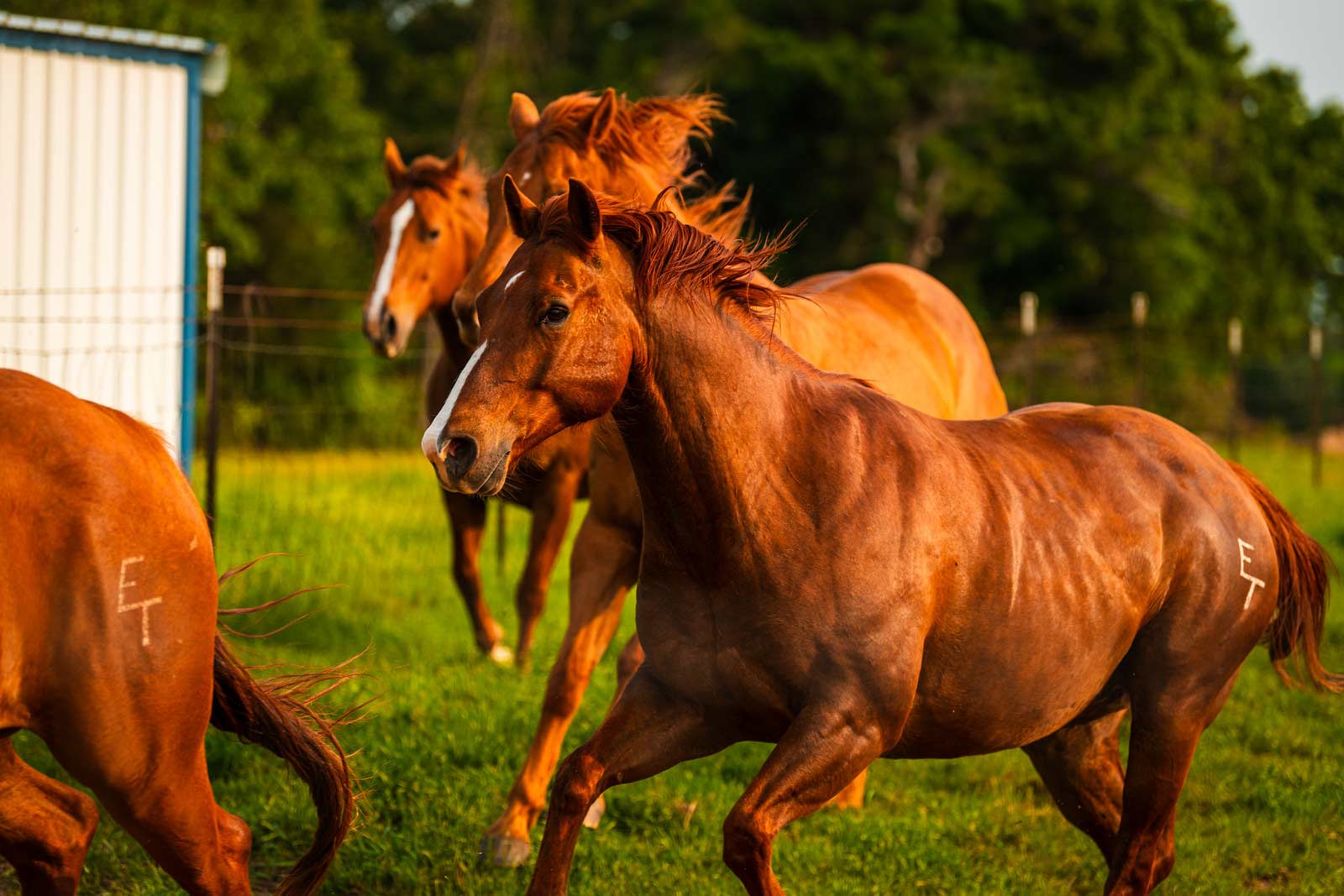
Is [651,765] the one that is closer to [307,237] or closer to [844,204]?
[307,237]

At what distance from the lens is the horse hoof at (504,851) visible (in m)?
4.86

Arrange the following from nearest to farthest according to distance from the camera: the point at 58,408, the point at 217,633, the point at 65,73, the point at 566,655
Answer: the point at 58,408 → the point at 217,633 → the point at 566,655 → the point at 65,73

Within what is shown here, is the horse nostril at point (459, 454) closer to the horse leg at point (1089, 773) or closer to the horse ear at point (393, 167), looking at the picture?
the horse leg at point (1089, 773)

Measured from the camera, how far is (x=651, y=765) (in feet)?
11.8

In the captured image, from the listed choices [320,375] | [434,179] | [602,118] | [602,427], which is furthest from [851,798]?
[320,375]

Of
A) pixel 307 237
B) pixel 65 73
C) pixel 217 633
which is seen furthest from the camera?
pixel 307 237

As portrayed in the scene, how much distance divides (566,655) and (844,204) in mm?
24805

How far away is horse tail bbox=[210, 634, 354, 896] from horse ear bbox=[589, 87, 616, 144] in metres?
2.41

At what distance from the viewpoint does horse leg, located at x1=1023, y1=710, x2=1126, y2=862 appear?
4465 millimetres

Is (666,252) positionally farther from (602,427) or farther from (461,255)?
(461,255)

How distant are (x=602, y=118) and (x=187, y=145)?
19.1ft

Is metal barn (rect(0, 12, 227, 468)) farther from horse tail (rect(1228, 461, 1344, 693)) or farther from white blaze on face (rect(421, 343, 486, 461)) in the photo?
horse tail (rect(1228, 461, 1344, 693))

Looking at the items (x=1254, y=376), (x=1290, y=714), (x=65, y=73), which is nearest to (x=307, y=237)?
(x=65, y=73)

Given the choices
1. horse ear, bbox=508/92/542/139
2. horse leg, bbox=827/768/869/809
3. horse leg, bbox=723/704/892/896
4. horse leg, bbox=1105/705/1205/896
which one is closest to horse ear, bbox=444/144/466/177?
horse ear, bbox=508/92/542/139
